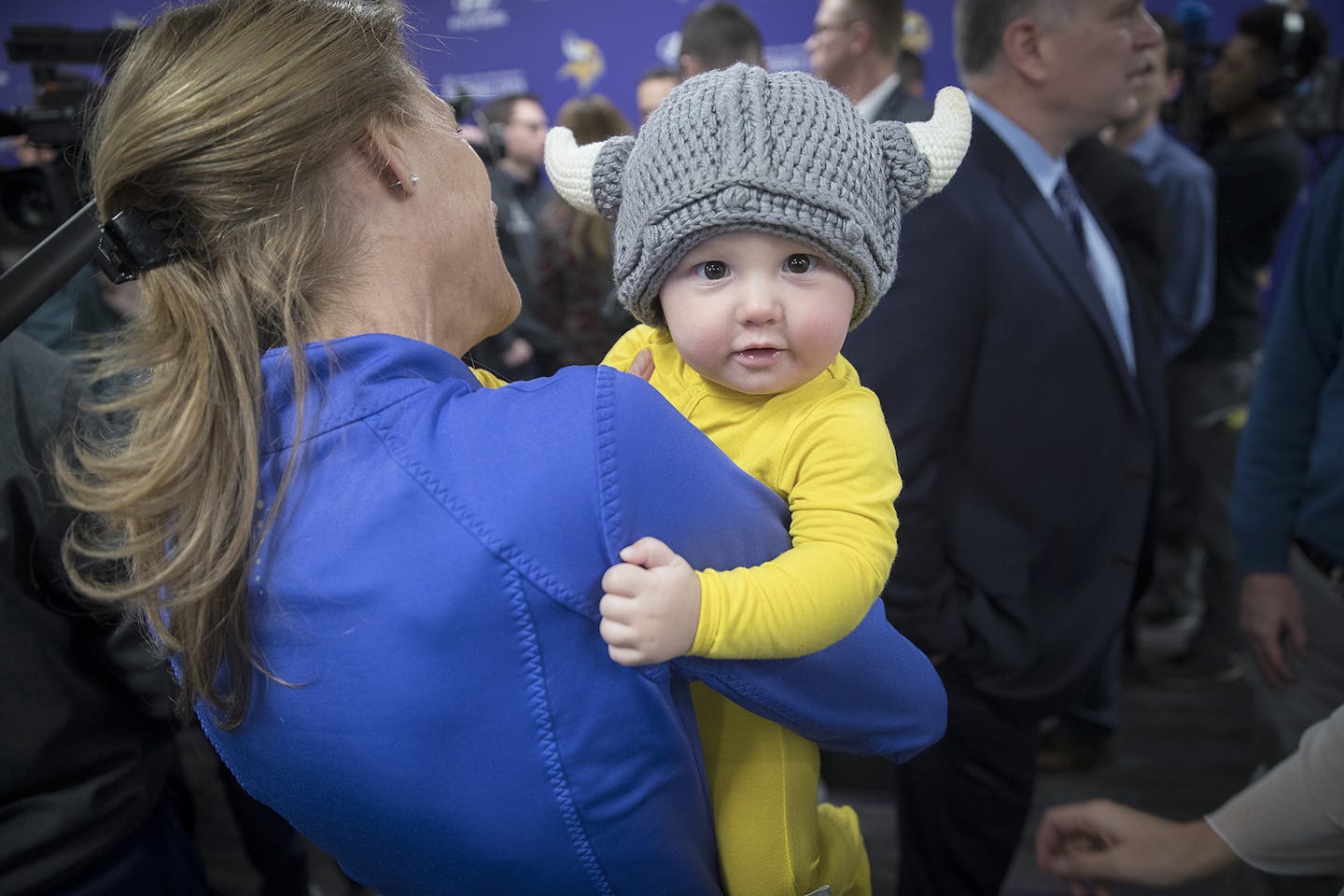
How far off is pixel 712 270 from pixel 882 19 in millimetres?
2125

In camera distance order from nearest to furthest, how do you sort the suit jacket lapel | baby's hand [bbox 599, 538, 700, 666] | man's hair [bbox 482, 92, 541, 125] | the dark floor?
baby's hand [bbox 599, 538, 700, 666]
the suit jacket lapel
the dark floor
man's hair [bbox 482, 92, 541, 125]

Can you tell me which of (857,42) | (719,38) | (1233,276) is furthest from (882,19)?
(1233,276)

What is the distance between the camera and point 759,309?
A: 824 mm

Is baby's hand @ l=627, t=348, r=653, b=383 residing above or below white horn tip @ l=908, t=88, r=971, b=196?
below

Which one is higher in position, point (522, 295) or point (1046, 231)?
point (1046, 231)

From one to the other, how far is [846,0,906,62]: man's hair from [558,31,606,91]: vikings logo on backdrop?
390cm

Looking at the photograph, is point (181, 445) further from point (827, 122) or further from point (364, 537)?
point (827, 122)

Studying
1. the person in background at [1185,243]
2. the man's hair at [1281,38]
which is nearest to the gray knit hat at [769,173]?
the person in background at [1185,243]

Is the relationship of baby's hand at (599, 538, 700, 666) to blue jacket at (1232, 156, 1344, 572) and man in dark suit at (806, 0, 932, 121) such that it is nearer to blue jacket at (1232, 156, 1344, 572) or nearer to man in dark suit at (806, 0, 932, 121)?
blue jacket at (1232, 156, 1344, 572)

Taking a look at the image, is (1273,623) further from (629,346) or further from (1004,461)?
(629,346)

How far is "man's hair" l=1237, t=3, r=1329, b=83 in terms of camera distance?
355 cm

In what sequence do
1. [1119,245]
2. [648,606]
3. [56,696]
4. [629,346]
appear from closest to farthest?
[648,606] → [629,346] → [56,696] → [1119,245]

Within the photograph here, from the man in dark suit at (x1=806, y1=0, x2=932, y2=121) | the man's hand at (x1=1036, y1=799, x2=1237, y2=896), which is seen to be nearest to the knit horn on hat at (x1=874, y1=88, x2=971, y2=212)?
the man's hand at (x1=1036, y1=799, x2=1237, y2=896)

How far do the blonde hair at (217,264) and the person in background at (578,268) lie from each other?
2439 millimetres
